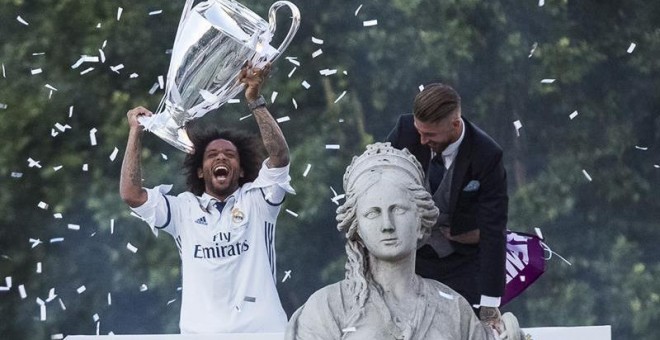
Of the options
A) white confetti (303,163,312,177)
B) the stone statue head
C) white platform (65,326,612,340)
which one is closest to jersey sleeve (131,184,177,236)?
white platform (65,326,612,340)

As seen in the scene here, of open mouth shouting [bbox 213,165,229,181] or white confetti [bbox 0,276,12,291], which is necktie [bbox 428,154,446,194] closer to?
open mouth shouting [bbox 213,165,229,181]

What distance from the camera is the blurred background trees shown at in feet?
33.4

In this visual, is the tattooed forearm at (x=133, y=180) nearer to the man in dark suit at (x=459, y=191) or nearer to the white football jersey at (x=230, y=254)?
the white football jersey at (x=230, y=254)

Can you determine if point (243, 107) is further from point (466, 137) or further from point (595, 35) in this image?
point (466, 137)

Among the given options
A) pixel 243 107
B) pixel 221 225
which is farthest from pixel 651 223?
pixel 221 225

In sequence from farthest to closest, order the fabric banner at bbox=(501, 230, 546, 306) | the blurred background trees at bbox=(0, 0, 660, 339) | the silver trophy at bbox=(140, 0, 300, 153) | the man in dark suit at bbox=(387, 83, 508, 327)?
the blurred background trees at bbox=(0, 0, 660, 339) < the fabric banner at bbox=(501, 230, 546, 306) < the silver trophy at bbox=(140, 0, 300, 153) < the man in dark suit at bbox=(387, 83, 508, 327)

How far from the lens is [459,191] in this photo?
19.5ft

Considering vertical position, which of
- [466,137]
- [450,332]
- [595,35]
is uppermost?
[595,35]

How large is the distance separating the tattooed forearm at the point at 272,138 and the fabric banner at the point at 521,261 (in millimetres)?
1019

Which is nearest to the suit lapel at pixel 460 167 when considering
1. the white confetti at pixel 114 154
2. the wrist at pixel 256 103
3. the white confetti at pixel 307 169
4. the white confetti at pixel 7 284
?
the wrist at pixel 256 103

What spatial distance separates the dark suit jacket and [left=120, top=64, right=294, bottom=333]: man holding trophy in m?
0.95

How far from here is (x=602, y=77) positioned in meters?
10.5

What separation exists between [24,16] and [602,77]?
125 inches

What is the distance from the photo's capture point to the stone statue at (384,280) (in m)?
4.45
